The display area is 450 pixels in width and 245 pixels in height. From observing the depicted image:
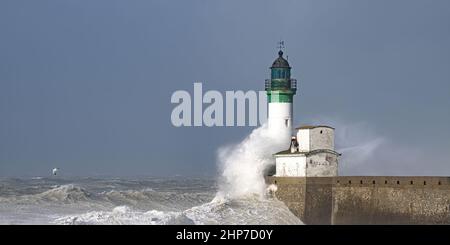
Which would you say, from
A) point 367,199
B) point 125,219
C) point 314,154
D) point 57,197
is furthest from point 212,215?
point 57,197

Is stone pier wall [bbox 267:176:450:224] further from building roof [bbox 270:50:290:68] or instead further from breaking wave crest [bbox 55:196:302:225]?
building roof [bbox 270:50:290:68]

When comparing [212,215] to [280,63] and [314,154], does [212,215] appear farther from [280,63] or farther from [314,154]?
[280,63]

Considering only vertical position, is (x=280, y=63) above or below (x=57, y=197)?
above

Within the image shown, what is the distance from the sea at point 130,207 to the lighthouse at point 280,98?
2.34m

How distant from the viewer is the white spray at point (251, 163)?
46906mm

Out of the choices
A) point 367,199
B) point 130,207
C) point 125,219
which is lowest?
point 125,219

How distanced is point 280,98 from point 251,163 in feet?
7.09

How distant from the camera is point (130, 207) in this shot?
1900 inches

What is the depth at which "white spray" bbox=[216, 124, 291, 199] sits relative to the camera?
154ft

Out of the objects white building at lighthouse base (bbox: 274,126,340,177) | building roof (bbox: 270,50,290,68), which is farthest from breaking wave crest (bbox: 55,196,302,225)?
building roof (bbox: 270,50,290,68)

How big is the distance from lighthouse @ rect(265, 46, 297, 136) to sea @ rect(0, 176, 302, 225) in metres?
2.34
